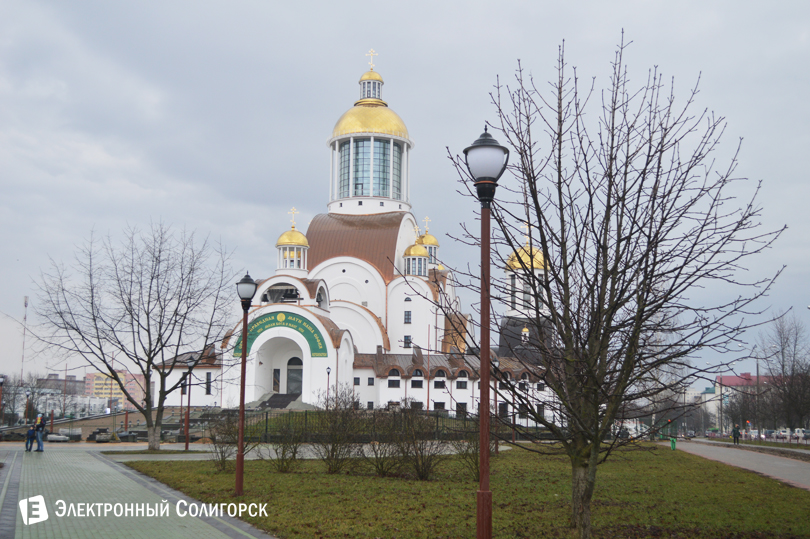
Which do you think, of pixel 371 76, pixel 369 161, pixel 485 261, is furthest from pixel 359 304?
pixel 485 261

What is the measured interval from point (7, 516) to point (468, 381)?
32.5 meters

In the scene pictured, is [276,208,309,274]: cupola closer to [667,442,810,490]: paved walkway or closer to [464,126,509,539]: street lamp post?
[667,442,810,490]: paved walkway

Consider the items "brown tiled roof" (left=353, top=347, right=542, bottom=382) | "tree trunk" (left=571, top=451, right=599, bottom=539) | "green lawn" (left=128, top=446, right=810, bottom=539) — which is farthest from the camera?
"brown tiled roof" (left=353, top=347, right=542, bottom=382)

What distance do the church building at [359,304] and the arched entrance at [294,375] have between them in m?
0.06

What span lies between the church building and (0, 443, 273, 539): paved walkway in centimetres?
1860

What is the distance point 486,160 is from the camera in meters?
6.21

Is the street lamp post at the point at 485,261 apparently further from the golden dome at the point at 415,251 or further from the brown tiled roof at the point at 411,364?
the golden dome at the point at 415,251

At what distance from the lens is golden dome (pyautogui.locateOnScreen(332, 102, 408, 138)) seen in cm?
4769

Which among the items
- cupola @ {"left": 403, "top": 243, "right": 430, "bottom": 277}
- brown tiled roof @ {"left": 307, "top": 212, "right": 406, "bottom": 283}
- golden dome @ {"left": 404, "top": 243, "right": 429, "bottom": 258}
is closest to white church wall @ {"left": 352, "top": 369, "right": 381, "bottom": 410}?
brown tiled roof @ {"left": 307, "top": 212, "right": 406, "bottom": 283}

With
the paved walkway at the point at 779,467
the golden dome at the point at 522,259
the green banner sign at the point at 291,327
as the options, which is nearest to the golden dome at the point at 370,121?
the green banner sign at the point at 291,327

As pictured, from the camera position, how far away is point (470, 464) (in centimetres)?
1395

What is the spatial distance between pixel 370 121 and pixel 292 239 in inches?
444

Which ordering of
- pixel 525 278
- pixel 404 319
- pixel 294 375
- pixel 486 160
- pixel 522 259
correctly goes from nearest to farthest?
pixel 486 160, pixel 525 278, pixel 522 259, pixel 294 375, pixel 404 319

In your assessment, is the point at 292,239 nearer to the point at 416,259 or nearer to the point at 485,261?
the point at 416,259
